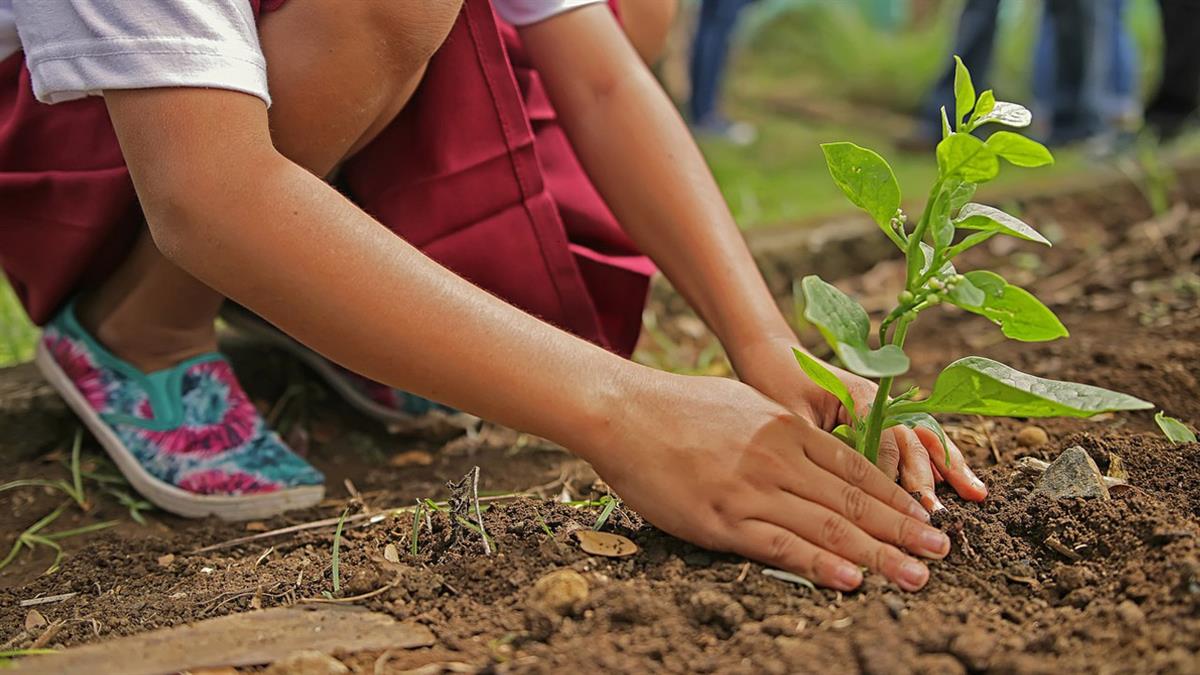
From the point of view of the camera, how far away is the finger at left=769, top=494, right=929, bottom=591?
1166 mm

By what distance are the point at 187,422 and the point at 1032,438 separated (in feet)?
4.01

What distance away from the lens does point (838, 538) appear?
1.17 metres

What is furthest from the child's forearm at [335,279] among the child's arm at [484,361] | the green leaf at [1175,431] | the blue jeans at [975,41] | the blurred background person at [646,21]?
the blue jeans at [975,41]

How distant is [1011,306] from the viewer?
1.13 meters

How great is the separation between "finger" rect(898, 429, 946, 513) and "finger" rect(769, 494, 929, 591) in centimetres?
14

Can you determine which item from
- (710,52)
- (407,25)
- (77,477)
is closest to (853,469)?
(407,25)

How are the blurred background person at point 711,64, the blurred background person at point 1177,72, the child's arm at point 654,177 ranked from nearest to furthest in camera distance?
the child's arm at point 654,177 < the blurred background person at point 1177,72 < the blurred background person at point 711,64

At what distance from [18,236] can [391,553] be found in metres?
0.80

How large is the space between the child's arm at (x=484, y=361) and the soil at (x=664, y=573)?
58mm

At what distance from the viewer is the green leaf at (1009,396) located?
109 centimetres

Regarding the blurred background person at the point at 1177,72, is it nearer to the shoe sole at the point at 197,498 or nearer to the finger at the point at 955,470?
the finger at the point at 955,470

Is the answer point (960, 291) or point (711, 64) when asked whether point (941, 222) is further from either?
point (711, 64)

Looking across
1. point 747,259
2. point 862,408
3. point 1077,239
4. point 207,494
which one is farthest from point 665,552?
point 1077,239

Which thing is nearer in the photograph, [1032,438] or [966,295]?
[966,295]
